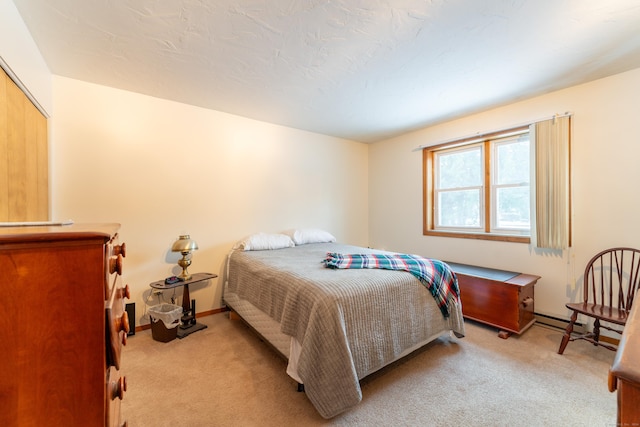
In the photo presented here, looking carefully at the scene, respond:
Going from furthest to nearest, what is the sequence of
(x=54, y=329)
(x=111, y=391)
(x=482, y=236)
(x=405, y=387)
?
(x=482, y=236) < (x=405, y=387) < (x=111, y=391) < (x=54, y=329)

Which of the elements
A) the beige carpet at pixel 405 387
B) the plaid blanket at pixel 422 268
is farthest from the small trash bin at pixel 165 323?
the plaid blanket at pixel 422 268

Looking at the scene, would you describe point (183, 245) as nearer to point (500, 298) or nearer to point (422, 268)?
point (422, 268)

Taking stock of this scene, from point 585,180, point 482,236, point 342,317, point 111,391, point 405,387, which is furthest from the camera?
point 482,236

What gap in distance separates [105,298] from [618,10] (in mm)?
2924

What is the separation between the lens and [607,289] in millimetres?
2359

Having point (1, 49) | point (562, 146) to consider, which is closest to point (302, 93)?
point (1, 49)

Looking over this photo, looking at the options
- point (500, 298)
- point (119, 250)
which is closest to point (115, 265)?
point (119, 250)

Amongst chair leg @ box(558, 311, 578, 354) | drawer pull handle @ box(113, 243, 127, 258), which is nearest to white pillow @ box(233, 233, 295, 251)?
drawer pull handle @ box(113, 243, 127, 258)

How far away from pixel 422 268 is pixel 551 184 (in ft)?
5.52

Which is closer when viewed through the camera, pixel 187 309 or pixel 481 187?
pixel 187 309

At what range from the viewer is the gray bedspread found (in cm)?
149

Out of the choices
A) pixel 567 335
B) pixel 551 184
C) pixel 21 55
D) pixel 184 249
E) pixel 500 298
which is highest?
pixel 21 55

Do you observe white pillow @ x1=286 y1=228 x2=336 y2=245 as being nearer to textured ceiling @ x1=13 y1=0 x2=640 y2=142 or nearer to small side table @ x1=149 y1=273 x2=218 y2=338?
small side table @ x1=149 y1=273 x2=218 y2=338

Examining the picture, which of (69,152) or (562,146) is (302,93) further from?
(562,146)
